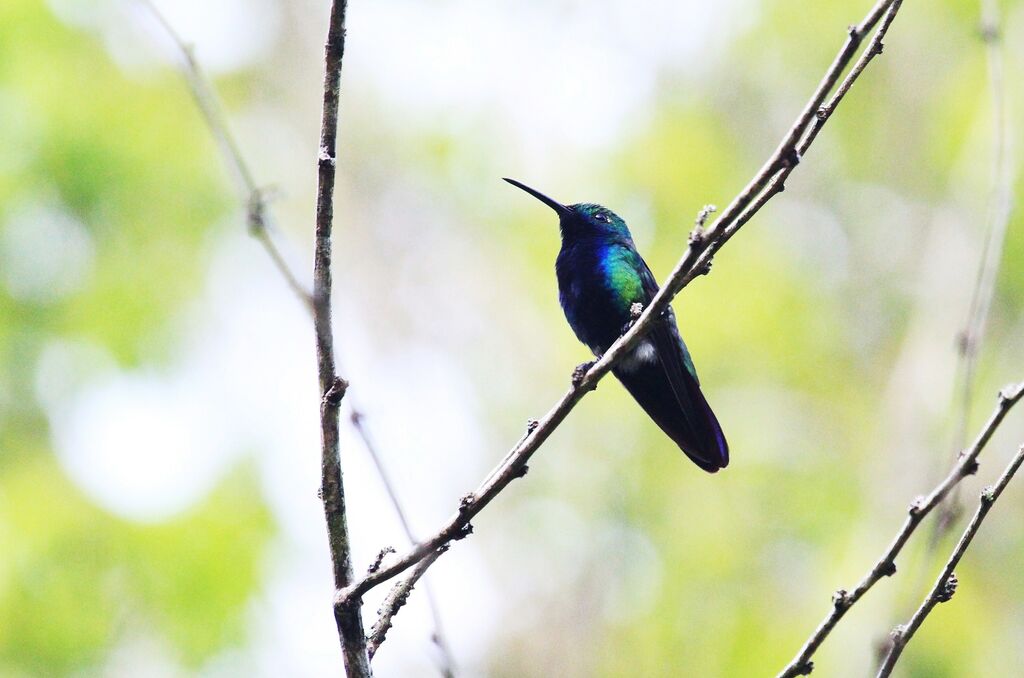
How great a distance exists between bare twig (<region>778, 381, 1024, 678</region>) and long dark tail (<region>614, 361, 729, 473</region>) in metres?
1.76

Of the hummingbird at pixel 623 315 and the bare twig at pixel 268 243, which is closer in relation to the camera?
the bare twig at pixel 268 243

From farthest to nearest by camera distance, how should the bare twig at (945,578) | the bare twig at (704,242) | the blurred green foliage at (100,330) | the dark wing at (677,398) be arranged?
the blurred green foliage at (100,330), the dark wing at (677,398), the bare twig at (704,242), the bare twig at (945,578)

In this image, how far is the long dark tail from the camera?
3938 mm

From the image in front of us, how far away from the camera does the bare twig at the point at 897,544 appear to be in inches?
69.4

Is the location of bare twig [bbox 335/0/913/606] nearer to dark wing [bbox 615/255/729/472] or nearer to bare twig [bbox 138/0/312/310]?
bare twig [bbox 138/0/312/310]

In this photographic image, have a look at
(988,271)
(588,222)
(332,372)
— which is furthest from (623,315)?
(332,372)

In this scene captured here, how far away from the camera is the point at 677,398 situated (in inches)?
144

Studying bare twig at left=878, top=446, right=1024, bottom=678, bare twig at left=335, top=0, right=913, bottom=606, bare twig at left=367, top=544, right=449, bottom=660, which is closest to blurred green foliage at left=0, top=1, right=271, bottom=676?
bare twig at left=367, top=544, right=449, bottom=660

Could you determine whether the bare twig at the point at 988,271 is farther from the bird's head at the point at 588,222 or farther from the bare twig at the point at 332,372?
the bird's head at the point at 588,222

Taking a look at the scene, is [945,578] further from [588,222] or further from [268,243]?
[588,222]

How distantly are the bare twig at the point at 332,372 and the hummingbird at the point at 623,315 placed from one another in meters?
1.84

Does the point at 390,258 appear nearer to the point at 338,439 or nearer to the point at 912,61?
the point at 912,61

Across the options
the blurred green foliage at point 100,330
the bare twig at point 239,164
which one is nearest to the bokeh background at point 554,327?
the blurred green foliage at point 100,330

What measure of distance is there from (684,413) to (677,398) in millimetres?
131
